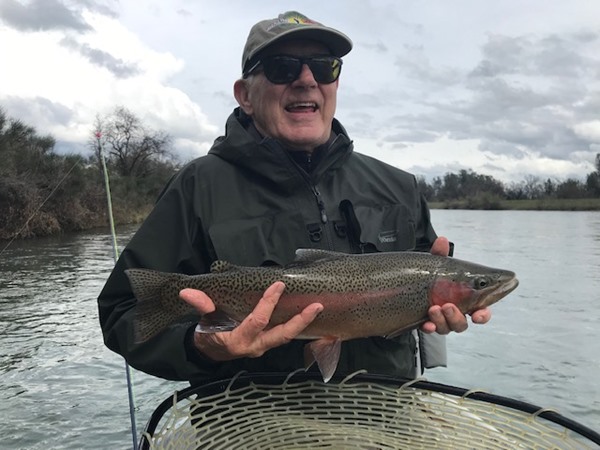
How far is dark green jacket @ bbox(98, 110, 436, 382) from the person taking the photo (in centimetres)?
271

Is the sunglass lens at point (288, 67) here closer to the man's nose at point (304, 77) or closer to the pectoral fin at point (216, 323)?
the man's nose at point (304, 77)

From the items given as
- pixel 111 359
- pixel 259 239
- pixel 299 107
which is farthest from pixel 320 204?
pixel 111 359

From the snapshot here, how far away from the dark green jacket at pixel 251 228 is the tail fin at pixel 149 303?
8 cm

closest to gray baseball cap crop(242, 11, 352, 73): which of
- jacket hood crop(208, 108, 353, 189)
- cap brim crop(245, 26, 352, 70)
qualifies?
cap brim crop(245, 26, 352, 70)

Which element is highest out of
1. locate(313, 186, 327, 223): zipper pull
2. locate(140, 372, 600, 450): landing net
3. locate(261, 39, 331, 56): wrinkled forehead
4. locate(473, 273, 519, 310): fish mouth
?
locate(261, 39, 331, 56): wrinkled forehead

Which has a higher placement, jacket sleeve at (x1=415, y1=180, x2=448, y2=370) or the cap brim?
the cap brim

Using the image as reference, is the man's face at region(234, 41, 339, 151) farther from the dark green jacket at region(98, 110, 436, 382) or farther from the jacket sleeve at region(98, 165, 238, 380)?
the jacket sleeve at region(98, 165, 238, 380)

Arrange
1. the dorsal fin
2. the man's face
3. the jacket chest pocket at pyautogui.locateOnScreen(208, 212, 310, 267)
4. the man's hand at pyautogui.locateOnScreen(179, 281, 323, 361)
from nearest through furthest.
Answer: the man's hand at pyautogui.locateOnScreen(179, 281, 323, 361), the dorsal fin, the jacket chest pocket at pyautogui.locateOnScreen(208, 212, 310, 267), the man's face

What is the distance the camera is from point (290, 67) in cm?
298

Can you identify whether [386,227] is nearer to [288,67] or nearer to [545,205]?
[288,67]

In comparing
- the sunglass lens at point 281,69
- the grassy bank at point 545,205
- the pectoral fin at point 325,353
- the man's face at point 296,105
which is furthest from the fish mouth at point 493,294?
the grassy bank at point 545,205

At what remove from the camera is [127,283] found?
275cm

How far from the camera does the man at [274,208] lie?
2.73 meters

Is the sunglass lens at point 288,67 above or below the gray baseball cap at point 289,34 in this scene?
below
